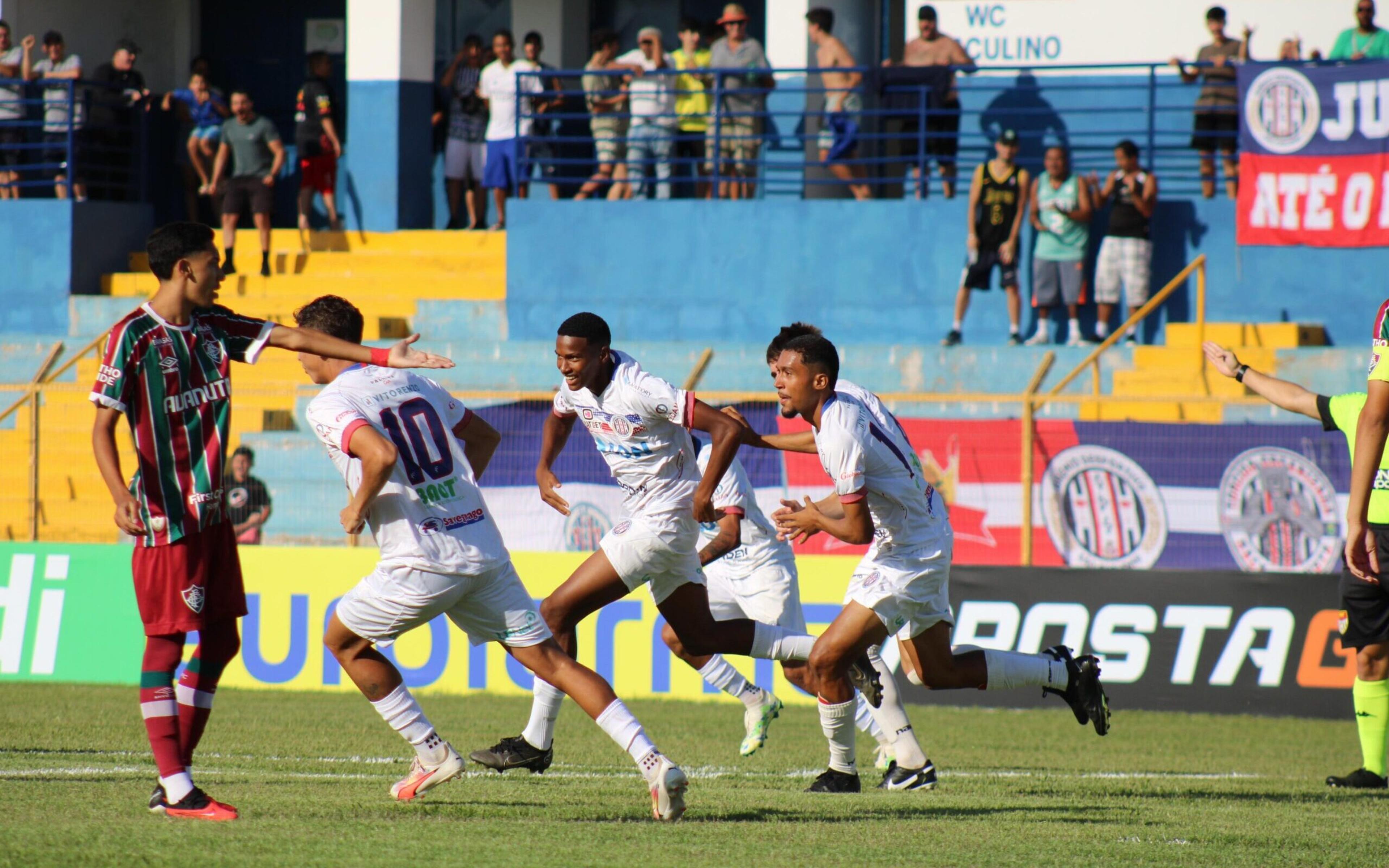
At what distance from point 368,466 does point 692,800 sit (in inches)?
84.5

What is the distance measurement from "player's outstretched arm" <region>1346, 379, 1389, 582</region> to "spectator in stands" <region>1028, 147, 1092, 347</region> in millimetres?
9496

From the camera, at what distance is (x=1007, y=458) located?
13.3 m

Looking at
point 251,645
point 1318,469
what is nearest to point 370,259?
point 251,645

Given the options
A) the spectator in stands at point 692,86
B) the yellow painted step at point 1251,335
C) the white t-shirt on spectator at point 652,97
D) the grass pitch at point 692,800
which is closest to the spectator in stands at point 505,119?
the white t-shirt on spectator at point 652,97

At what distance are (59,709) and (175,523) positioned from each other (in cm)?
545

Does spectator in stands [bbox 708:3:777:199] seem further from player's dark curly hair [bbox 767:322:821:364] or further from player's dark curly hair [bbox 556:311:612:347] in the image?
player's dark curly hair [bbox 556:311:612:347]

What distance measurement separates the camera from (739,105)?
63.2 feet

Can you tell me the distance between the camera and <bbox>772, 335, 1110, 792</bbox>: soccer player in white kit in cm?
755

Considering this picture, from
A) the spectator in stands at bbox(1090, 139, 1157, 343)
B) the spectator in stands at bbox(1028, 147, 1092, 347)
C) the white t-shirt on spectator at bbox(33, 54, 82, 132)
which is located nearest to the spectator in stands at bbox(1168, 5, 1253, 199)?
the spectator in stands at bbox(1090, 139, 1157, 343)

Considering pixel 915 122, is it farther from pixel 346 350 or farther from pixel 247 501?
pixel 346 350

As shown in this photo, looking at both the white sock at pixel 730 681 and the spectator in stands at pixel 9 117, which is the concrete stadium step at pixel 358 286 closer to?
the spectator in stands at pixel 9 117

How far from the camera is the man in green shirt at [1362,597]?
8125mm

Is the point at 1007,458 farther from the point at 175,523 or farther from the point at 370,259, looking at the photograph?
the point at 370,259

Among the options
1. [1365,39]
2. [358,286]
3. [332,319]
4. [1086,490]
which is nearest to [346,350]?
[332,319]
